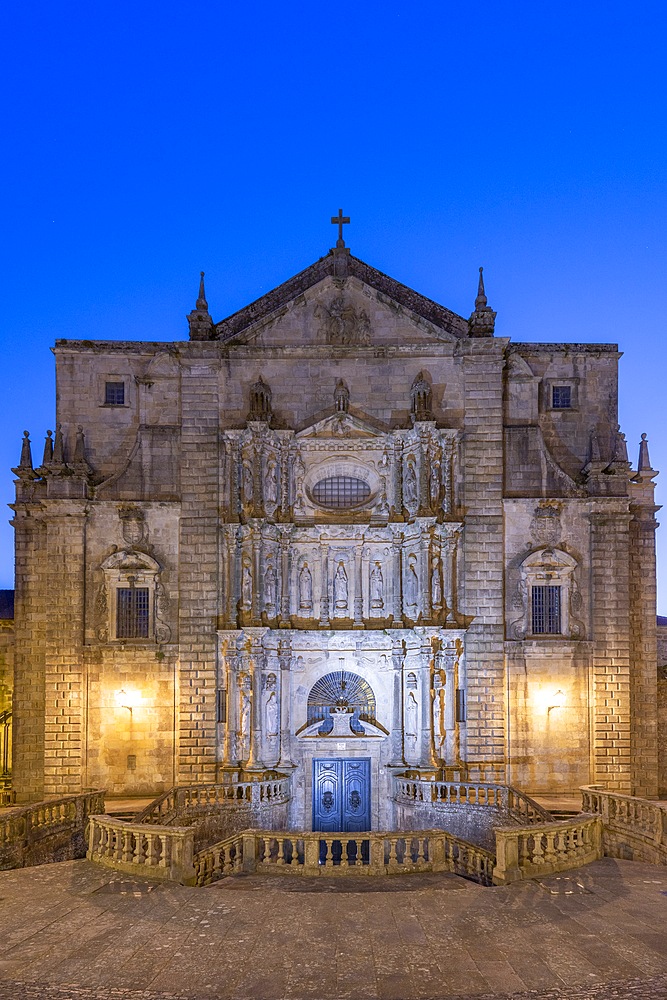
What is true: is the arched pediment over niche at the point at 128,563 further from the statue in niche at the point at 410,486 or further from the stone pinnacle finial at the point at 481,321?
the stone pinnacle finial at the point at 481,321

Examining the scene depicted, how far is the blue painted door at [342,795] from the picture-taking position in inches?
1139

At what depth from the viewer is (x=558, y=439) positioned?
30891 mm

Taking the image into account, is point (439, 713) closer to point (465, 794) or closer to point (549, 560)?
point (465, 794)

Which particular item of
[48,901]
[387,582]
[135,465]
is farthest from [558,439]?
[48,901]

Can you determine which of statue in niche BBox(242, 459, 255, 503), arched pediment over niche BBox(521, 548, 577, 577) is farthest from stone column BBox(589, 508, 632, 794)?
→ statue in niche BBox(242, 459, 255, 503)

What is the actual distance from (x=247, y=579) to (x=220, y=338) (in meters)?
8.83

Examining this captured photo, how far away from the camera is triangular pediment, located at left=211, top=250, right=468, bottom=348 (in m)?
30.4

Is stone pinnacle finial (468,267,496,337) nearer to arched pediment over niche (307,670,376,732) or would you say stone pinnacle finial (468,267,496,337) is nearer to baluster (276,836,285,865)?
arched pediment over niche (307,670,376,732)

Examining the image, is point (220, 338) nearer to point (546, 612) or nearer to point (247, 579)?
point (247, 579)

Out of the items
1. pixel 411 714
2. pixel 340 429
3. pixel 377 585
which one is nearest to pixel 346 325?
pixel 340 429

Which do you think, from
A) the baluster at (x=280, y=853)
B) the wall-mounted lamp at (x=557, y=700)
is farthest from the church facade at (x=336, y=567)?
the baluster at (x=280, y=853)

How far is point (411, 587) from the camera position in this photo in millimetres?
29625

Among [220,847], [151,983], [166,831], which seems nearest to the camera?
[151,983]

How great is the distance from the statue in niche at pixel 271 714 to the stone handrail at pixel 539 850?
39.8ft
